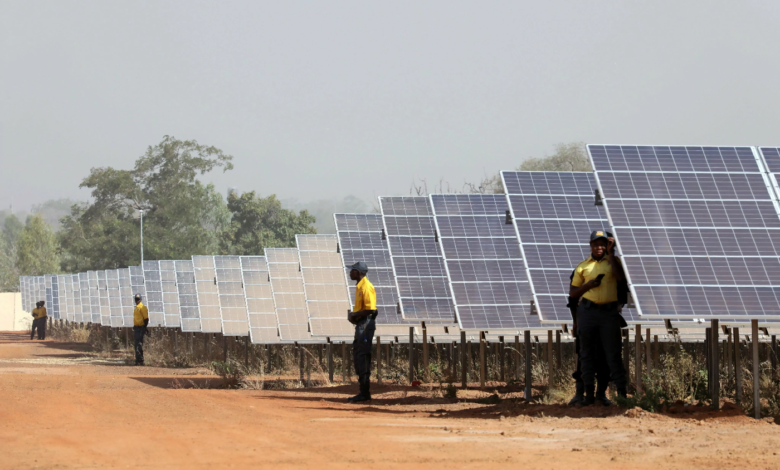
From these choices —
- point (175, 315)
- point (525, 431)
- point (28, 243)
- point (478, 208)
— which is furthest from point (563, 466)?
point (28, 243)

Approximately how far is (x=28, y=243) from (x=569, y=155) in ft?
153

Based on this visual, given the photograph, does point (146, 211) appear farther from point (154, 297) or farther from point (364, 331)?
point (364, 331)

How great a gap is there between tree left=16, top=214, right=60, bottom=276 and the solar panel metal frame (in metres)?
57.4

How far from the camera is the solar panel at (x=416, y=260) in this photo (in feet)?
58.3

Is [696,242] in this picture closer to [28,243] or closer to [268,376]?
[268,376]

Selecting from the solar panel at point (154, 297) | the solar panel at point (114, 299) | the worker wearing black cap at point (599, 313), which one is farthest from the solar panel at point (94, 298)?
the worker wearing black cap at point (599, 313)

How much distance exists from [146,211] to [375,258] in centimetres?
5267

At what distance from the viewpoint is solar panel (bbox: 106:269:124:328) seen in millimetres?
38466

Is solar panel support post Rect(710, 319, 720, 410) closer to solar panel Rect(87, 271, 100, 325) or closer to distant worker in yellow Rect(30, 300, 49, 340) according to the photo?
solar panel Rect(87, 271, 100, 325)

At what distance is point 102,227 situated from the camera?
222 feet

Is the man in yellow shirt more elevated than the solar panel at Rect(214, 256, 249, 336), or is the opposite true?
the solar panel at Rect(214, 256, 249, 336)

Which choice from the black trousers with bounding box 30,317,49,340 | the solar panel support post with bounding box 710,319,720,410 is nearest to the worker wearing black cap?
the solar panel support post with bounding box 710,319,720,410

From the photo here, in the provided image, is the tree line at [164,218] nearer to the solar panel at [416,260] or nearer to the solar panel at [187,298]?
the solar panel at [187,298]

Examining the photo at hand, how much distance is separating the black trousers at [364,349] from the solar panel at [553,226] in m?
2.28
